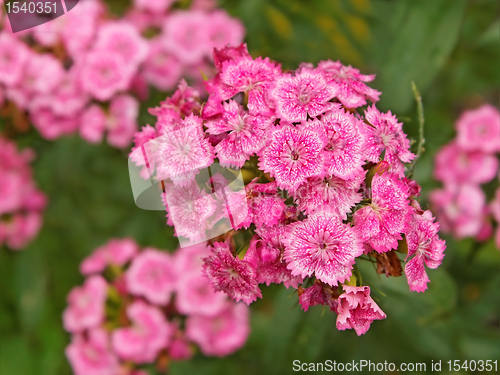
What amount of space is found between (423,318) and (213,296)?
78 centimetres

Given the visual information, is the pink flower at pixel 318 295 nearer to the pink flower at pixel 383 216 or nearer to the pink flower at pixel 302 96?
the pink flower at pixel 383 216

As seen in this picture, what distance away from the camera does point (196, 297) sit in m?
1.55

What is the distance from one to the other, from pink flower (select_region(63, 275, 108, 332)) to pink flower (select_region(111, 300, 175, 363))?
11 cm

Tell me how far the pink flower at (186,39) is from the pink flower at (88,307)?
3.49 feet

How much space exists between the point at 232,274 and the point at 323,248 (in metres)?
0.21

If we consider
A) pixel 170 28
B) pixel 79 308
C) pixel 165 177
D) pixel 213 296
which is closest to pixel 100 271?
pixel 79 308

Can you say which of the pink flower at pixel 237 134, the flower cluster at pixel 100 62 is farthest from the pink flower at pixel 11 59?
the pink flower at pixel 237 134

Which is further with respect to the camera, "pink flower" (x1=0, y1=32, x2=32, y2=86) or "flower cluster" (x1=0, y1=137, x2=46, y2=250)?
"flower cluster" (x1=0, y1=137, x2=46, y2=250)

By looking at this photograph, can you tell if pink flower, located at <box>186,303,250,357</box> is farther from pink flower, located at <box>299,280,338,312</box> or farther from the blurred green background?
pink flower, located at <box>299,280,338,312</box>

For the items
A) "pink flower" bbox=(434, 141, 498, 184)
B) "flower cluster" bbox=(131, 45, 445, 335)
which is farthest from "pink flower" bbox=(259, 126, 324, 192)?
"pink flower" bbox=(434, 141, 498, 184)

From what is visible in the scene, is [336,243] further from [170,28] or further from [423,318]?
[170,28]

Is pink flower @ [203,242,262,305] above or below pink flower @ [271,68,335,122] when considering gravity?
below

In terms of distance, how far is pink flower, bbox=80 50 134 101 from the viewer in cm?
161

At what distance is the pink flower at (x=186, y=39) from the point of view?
1.81 m
